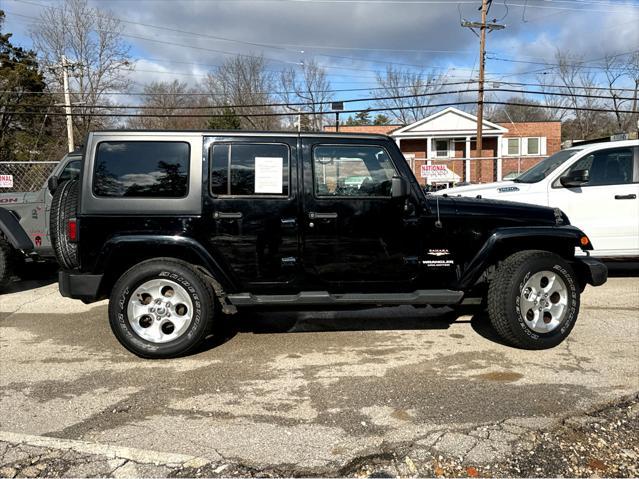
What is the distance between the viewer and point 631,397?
3.61 m

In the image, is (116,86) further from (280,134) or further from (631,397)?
(631,397)

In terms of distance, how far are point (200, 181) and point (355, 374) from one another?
210cm

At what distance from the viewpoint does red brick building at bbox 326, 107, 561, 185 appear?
34.3 metres

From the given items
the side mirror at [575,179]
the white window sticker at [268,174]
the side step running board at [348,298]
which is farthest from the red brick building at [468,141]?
the white window sticker at [268,174]

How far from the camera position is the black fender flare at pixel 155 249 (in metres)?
4.27

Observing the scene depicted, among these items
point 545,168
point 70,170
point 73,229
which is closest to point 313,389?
point 73,229

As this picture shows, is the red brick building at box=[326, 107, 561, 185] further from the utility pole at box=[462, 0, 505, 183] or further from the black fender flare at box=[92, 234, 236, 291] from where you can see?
the black fender flare at box=[92, 234, 236, 291]

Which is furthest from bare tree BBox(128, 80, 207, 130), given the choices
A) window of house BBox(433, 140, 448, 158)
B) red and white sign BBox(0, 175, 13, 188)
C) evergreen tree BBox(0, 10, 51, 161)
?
red and white sign BBox(0, 175, 13, 188)

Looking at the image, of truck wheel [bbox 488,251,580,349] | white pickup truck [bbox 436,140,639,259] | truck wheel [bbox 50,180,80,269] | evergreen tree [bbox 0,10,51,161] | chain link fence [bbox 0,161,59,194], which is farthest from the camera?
evergreen tree [bbox 0,10,51,161]

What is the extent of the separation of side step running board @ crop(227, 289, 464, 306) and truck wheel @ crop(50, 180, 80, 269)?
5.14ft

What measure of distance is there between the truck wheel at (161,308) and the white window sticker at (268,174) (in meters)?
0.95

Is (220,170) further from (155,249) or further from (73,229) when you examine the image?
(73,229)

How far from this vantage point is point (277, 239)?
442 centimetres

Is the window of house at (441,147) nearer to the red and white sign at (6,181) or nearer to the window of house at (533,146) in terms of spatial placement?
the window of house at (533,146)
